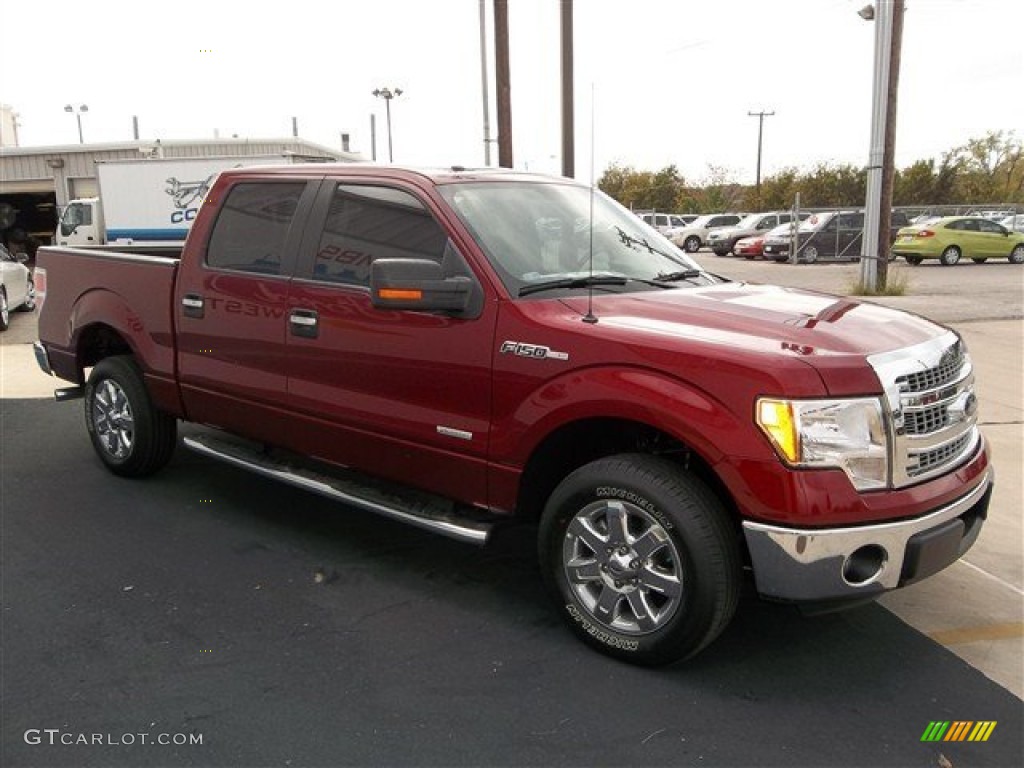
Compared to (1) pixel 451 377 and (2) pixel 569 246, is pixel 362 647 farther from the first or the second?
(2) pixel 569 246

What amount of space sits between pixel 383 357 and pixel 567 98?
15.0 m

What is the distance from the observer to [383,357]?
12.9ft

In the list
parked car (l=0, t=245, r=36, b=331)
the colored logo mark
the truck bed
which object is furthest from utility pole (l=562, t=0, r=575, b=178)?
the colored logo mark

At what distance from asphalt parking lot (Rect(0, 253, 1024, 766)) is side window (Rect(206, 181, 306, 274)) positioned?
1457mm

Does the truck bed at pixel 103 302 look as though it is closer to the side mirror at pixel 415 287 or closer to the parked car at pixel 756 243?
the side mirror at pixel 415 287

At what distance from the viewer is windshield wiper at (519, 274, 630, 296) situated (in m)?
3.67

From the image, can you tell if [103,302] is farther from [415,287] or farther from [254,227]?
[415,287]

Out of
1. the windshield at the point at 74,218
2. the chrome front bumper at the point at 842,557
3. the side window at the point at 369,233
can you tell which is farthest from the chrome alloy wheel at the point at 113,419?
the windshield at the point at 74,218

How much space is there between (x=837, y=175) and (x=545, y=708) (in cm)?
5294

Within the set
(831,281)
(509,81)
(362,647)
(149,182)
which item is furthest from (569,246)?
(149,182)

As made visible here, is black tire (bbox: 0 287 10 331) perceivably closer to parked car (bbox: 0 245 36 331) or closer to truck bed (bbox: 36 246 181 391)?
parked car (bbox: 0 245 36 331)

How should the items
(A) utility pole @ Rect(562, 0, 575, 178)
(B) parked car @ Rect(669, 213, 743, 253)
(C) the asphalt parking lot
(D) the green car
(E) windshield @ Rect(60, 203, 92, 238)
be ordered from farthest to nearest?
1. (B) parked car @ Rect(669, 213, 743, 253)
2. (D) the green car
3. (E) windshield @ Rect(60, 203, 92, 238)
4. (A) utility pole @ Rect(562, 0, 575, 178)
5. (C) the asphalt parking lot

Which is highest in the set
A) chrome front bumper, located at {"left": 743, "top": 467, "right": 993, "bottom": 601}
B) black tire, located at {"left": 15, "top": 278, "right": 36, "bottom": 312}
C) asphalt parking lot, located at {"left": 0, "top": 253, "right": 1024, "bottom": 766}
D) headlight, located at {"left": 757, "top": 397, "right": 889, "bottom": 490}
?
headlight, located at {"left": 757, "top": 397, "right": 889, "bottom": 490}

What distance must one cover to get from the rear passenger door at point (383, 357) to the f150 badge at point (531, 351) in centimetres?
11
